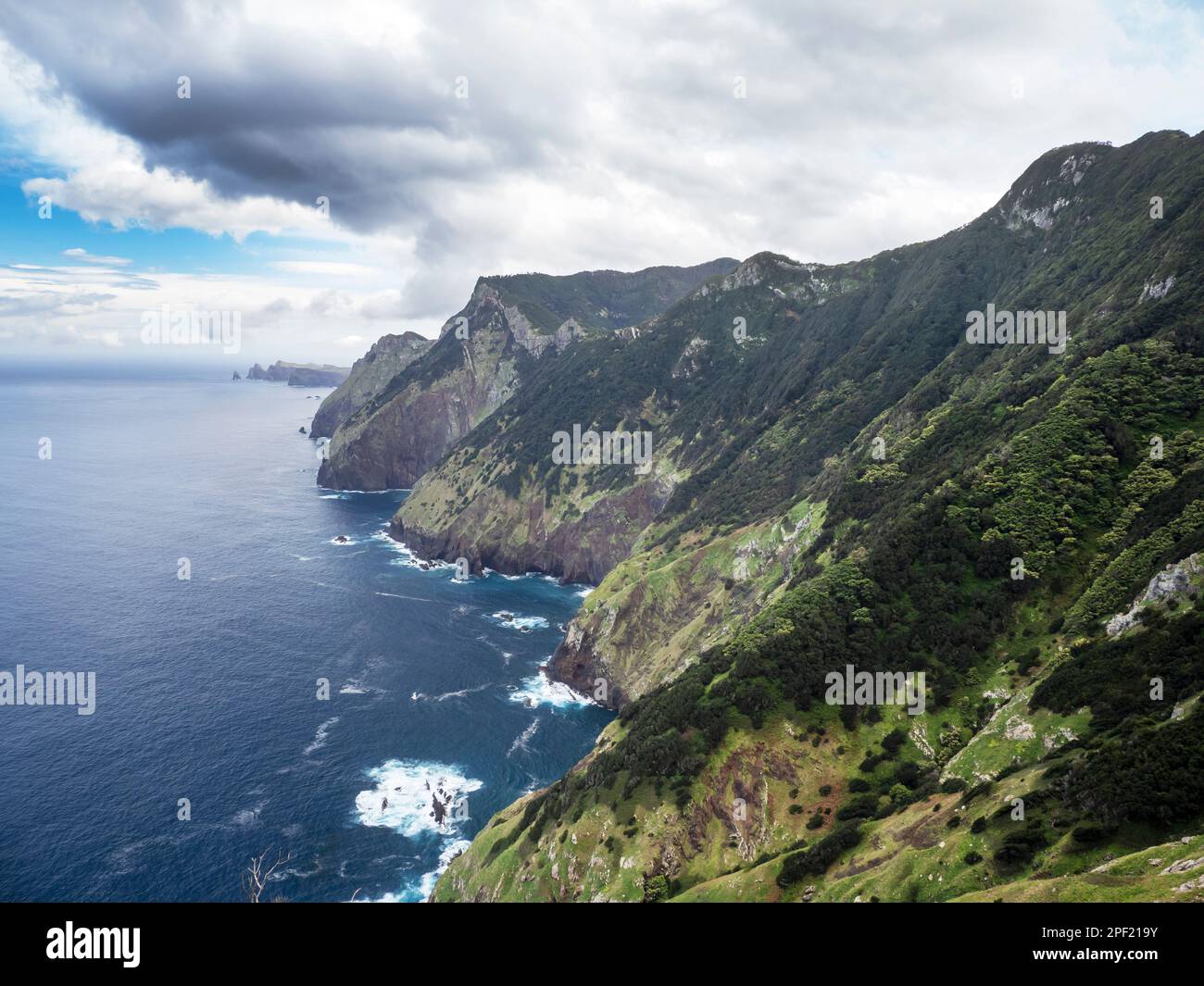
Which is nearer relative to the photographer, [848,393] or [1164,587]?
[1164,587]

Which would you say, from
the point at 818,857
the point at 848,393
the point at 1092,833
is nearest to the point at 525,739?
the point at 818,857

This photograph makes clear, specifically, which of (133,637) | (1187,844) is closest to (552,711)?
(133,637)

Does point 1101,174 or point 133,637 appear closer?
point 133,637

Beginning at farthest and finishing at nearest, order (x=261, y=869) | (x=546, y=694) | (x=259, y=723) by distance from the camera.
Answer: (x=546, y=694) → (x=259, y=723) → (x=261, y=869)

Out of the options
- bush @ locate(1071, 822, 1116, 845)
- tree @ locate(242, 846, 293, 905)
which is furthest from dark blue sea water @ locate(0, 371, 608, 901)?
bush @ locate(1071, 822, 1116, 845)

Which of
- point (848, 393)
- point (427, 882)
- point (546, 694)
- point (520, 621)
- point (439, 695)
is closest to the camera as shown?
point (427, 882)

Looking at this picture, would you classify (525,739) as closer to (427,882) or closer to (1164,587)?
(427,882)
